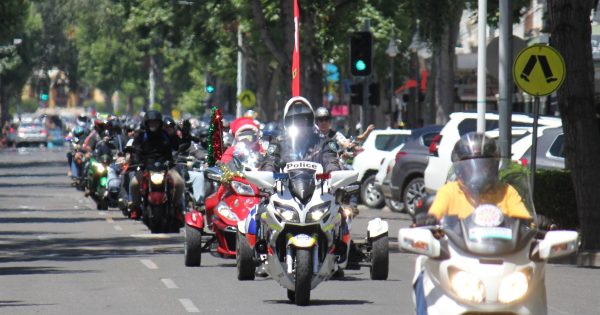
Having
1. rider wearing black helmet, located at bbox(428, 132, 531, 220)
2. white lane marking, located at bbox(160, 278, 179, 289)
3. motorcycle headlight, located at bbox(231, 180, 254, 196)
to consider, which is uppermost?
rider wearing black helmet, located at bbox(428, 132, 531, 220)

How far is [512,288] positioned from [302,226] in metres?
5.40

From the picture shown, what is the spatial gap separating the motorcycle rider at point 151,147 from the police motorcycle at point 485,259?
51.8 feet

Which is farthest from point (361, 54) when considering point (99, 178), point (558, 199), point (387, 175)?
point (558, 199)

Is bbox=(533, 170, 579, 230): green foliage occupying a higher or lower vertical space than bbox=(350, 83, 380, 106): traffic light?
lower

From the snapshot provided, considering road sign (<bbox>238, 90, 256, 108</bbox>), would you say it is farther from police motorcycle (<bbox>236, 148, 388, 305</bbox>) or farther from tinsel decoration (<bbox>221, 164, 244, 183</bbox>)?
police motorcycle (<bbox>236, 148, 388, 305</bbox>)

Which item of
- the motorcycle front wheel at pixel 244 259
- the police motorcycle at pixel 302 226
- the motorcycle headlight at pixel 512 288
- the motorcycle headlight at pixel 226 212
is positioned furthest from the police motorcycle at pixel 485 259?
the motorcycle headlight at pixel 226 212

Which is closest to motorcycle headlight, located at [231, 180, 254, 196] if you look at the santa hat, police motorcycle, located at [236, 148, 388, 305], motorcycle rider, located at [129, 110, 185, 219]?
the santa hat

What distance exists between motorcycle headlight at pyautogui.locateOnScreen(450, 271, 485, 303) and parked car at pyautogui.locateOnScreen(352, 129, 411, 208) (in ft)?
81.8

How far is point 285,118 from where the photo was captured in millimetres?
15570

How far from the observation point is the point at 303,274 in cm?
1409

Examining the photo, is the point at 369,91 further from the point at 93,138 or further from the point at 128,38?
the point at 128,38

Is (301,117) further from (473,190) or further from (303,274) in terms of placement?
(473,190)

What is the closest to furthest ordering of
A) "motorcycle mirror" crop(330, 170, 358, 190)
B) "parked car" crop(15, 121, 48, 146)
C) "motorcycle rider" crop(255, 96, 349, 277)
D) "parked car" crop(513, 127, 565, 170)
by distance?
1. "motorcycle mirror" crop(330, 170, 358, 190)
2. "motorcycle rider" crop(255, 96, 349, 277)
3. "parked car" crop(513, 127, 565, 170)
4. "parked car" crop(15, 121, 48, 146)

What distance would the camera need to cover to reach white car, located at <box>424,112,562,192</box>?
93.3ft
